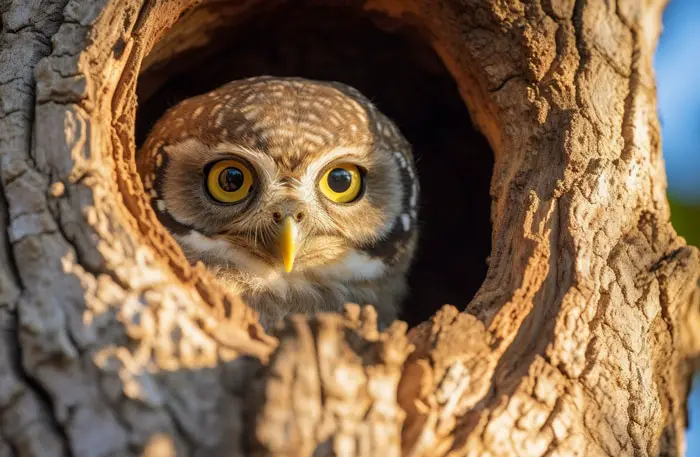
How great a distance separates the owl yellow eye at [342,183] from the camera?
318 centimetres

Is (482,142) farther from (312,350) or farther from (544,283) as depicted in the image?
(312,350)

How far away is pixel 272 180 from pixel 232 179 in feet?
0.60

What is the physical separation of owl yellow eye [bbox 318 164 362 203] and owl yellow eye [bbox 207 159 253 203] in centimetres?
31

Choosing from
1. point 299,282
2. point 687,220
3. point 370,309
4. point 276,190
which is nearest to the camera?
point 370,309

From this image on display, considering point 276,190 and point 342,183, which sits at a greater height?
point 342,183

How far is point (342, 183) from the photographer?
3.23m

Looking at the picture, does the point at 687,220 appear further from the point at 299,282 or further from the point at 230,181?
the point at 230,181

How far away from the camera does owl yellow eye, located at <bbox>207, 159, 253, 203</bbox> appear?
10.1ft

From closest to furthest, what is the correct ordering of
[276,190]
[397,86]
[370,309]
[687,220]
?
[370,309] → [276,190] → [687,220] → [397,86]

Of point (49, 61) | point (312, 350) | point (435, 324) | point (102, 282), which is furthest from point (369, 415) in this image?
point (49, 61)

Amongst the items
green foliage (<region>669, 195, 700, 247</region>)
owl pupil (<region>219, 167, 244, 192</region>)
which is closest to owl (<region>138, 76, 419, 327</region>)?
owl pupil (<region>219, 167, 244, 192</region>)

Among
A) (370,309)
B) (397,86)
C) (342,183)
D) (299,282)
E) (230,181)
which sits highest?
(397,86)

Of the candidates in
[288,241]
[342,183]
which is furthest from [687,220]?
[288,241]

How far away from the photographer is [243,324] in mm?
1933
